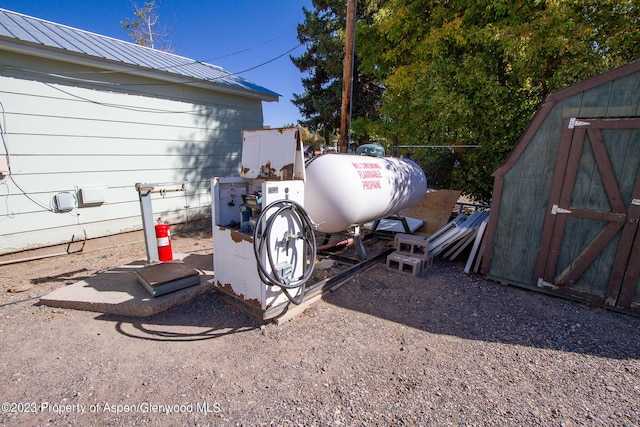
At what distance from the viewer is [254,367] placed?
2736 millimetres

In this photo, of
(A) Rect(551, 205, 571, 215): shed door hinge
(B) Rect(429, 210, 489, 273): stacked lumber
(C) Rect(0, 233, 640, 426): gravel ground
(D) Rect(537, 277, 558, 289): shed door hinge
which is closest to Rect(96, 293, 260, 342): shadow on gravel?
(C) Rect(0, 233, 640, 426): gravel ground

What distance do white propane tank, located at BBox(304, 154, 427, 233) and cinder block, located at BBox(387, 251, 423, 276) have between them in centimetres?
78

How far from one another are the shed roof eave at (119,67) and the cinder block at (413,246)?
5.50 m

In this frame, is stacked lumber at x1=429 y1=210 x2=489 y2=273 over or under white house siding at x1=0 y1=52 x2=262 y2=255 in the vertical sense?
under

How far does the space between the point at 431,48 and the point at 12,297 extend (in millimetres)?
9689

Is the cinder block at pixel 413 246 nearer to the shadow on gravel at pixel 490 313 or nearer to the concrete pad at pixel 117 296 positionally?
the shadow on gravel at pixel 490 313

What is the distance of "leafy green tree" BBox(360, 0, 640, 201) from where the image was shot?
620 cm

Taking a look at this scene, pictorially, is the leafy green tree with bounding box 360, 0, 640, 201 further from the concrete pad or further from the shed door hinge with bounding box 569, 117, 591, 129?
the concrete pad

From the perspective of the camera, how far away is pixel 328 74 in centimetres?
1470

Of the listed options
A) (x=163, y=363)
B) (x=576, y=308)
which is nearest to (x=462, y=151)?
(x=576, y=308)

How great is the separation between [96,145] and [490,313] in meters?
7.14

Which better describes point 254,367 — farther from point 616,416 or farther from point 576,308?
point 576,308

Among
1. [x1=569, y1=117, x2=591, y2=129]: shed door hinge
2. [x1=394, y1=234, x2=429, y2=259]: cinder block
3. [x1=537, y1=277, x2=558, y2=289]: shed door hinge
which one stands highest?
[x1=569, y1=117, x2=591, y2=129]: shed door hinge

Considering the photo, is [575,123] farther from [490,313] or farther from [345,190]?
[345,190]
